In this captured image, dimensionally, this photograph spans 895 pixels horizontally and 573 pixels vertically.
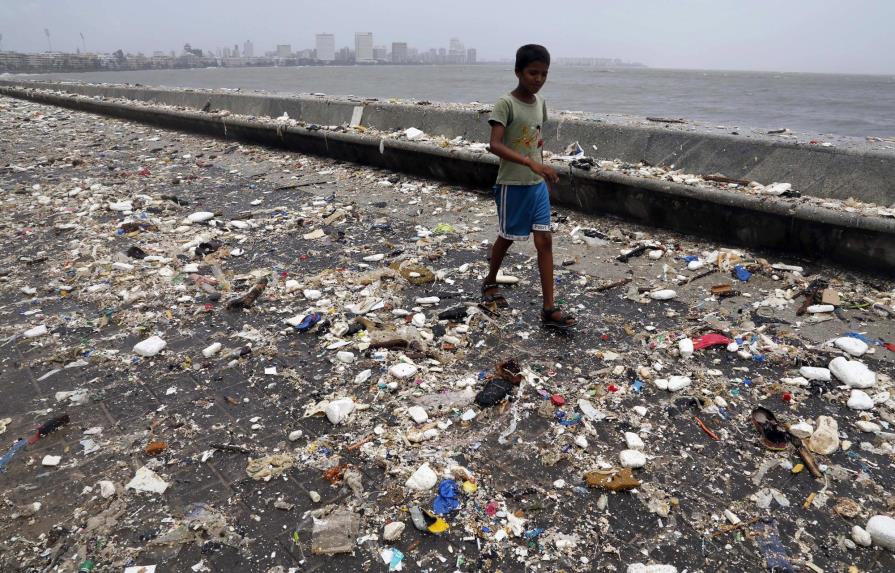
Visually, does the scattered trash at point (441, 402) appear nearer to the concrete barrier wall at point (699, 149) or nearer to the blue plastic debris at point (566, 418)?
the blue plastic debris at point (566, 418)

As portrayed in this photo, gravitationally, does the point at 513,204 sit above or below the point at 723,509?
above

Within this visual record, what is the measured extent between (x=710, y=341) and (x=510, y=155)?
1573mm

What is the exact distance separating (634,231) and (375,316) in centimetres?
278

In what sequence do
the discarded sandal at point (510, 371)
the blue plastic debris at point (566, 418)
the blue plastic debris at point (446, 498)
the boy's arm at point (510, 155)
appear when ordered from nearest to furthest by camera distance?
the blue plastic debris at point (446, 498) → the blue plastic debris at point (566, 418) → the discarded sandal at point (510, 371) → the boy's arm at point (510, 155)

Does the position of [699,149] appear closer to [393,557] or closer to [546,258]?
[546,258]

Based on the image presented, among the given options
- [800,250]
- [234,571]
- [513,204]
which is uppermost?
[513,204]

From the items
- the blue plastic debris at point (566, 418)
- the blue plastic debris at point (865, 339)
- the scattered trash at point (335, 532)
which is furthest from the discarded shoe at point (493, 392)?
the blue plastic debris at point (865, 339)

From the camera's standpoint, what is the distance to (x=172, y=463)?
2385 millimetres

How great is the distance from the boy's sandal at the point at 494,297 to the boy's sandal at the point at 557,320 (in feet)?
1.25

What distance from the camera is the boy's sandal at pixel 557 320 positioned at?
339 centimetres

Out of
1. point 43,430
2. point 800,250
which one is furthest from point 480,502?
point 800,250

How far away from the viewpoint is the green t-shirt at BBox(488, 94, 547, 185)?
3250 mm

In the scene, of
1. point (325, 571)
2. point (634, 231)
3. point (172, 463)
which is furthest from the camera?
point (634, 231)

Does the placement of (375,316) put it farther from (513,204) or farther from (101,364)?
(101,364)
